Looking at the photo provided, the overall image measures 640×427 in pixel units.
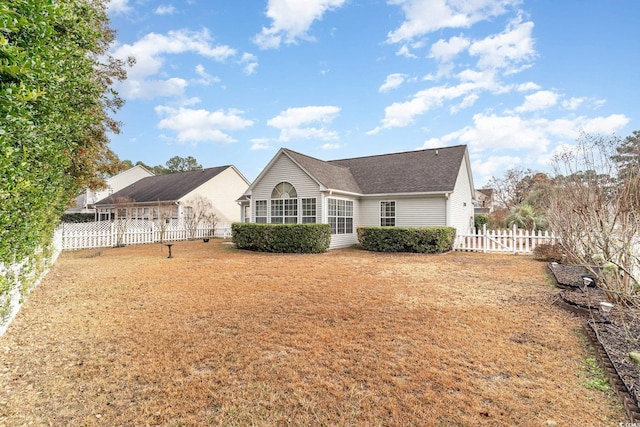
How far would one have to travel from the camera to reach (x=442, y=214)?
605 inches

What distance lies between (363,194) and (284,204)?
15.1ft

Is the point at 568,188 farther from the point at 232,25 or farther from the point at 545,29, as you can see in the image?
the point at 232,25

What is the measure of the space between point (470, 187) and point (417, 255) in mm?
8920

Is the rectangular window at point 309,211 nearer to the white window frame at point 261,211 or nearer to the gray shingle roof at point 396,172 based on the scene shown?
the gray shingle roof at point 396,172

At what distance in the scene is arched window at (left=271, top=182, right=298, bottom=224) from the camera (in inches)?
615

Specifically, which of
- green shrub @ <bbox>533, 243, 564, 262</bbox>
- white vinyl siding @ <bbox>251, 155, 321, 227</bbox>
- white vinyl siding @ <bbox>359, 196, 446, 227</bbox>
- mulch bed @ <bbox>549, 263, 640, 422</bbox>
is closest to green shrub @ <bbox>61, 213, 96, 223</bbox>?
white vinyl siding @ <bbox>251, 155, 321, 227</bbox>

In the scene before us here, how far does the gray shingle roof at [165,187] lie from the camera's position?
1019 inches

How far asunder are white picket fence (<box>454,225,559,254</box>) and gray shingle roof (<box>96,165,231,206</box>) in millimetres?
21210

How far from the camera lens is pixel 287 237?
558 inches

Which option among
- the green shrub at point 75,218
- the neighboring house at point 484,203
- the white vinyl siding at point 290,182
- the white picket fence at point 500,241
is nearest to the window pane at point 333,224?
the white vinyl siding at point 290,182

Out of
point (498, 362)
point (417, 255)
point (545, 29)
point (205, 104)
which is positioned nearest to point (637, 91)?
point (545, 29)

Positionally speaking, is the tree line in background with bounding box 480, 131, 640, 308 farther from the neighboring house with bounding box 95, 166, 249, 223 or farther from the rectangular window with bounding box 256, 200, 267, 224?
the neighboring house with bounding box 95, 166, 249, 223

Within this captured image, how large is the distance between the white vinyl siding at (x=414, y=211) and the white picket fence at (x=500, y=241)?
5.38 ft

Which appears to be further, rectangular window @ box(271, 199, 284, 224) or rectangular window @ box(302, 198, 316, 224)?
rectangular window @ box(271, 199, 284, 224)
